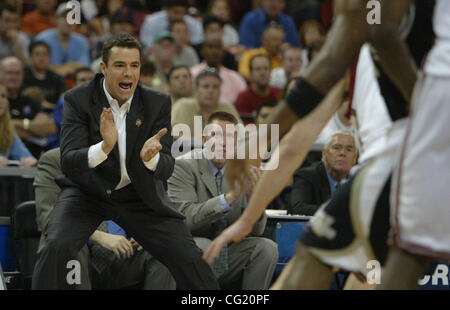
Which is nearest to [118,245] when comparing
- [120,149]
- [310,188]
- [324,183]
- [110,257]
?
[110,257]

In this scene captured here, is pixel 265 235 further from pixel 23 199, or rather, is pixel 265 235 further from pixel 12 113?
pixel 12 113

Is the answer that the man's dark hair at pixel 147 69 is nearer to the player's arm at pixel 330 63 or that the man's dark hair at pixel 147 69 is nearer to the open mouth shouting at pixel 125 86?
the open mouth shouting at pixel 125 86

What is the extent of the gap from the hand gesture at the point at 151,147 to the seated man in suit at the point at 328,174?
2.08 m

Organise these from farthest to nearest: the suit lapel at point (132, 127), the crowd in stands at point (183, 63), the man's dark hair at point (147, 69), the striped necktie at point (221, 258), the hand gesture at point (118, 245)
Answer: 1. the man's dark hair at point (147, 69)
2. the crowd in stands at point (183, 63)
3. the striped necktie at point (221, 258)
4. the hand gesture at point (118, 245)
5. the suit lapel at point (132, 127)

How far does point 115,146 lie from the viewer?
191 inches

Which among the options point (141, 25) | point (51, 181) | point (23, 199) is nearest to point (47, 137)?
point (23, 199)

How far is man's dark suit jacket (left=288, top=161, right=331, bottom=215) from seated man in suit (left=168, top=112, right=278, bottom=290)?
2.09ft

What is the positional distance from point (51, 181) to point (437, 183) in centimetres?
358

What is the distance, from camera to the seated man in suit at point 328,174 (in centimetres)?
637

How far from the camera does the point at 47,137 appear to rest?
8.79 m

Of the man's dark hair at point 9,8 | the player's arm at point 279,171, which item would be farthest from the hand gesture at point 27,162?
the man's dark hair at point 9,8

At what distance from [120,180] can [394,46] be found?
2.58 metres

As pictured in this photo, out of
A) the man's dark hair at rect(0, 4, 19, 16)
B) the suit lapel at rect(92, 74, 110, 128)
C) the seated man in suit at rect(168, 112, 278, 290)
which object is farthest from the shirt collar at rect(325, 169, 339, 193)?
the man's dark hair at rect(0, 4, 19, 16)

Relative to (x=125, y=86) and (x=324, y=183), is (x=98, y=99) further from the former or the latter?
(x=324, y=183)
